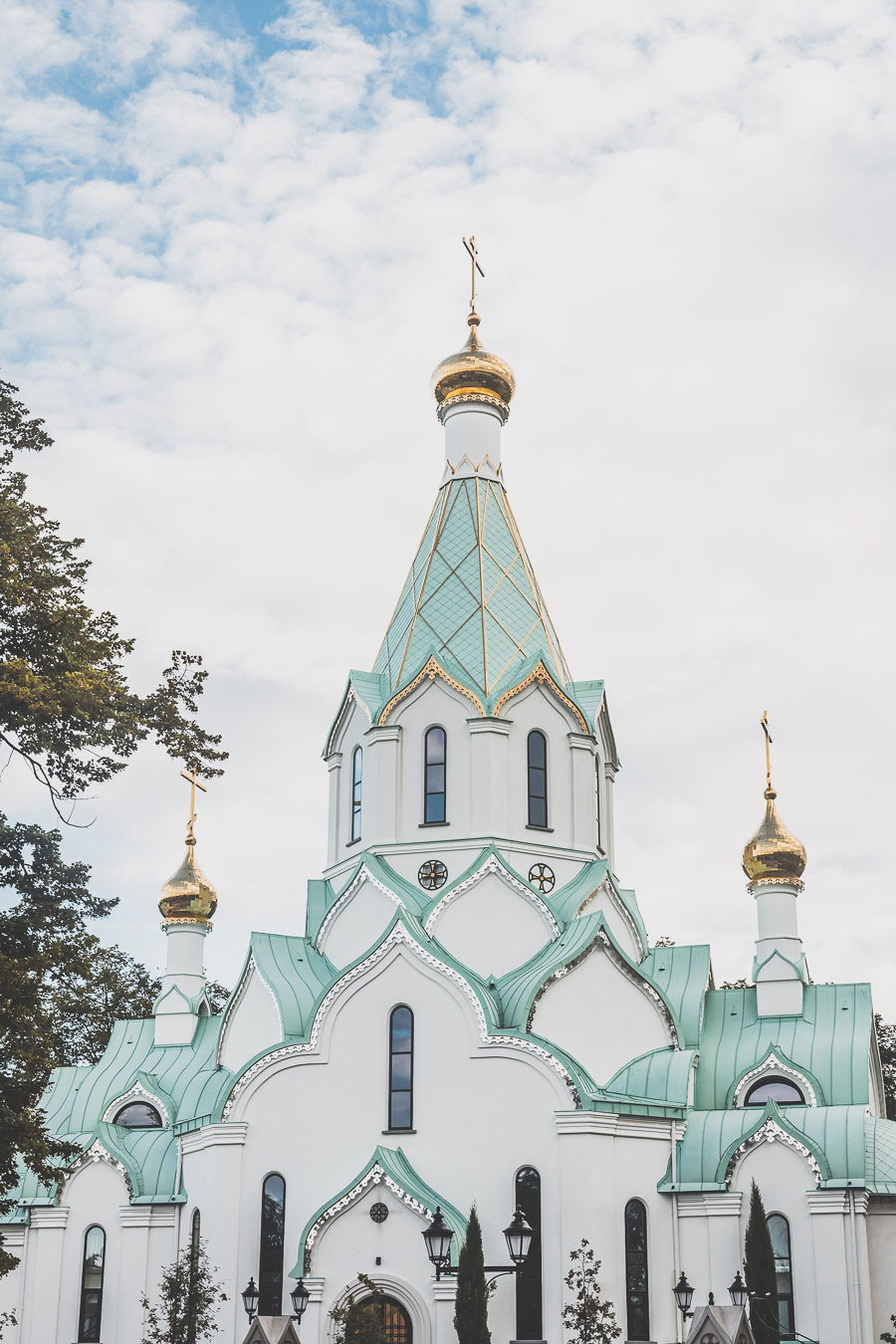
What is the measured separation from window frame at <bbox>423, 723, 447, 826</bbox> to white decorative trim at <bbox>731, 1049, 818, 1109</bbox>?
5.65 metres

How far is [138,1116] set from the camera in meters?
24.5

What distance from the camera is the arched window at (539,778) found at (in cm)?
2328

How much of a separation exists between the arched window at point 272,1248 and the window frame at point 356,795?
547cm

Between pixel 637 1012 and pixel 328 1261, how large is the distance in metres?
5.33

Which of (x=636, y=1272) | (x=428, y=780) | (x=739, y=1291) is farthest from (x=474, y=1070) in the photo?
(x=428, y=780)

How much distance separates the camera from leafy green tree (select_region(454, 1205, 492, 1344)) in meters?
18.0

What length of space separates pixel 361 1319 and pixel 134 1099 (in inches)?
302

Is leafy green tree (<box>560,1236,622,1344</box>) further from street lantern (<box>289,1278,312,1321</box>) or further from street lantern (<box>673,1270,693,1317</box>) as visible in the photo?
street lantern (<box>289,1278,312,1321</box>)

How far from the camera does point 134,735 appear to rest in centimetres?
1689

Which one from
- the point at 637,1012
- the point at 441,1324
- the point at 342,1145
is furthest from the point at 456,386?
the point at 441,1324

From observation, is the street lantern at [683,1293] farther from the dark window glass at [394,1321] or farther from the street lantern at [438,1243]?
the street lantern at [438,1243]

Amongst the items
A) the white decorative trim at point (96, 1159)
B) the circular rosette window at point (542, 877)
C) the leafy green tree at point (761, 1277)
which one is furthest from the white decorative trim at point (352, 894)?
the leafy green tree at point (761, 1277)

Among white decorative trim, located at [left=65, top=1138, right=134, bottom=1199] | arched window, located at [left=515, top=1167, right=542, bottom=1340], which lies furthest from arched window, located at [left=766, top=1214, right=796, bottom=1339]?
white decorative trim, located at [left=65, top=1138, right=134, bottom=1199]

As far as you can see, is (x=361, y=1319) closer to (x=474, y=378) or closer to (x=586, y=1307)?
(x=586, y=1307)
